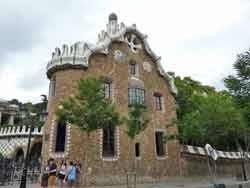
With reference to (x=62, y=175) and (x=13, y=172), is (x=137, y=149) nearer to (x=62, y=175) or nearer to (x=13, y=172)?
(x=62, y=175)

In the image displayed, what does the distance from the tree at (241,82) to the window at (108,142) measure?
8555mm

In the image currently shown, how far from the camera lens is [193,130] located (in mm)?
16234

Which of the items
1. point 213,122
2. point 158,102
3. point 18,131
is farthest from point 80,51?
point 18,131

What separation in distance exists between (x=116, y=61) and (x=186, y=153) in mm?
10416

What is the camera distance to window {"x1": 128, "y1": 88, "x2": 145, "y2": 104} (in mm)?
18484

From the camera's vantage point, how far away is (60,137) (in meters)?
15.0

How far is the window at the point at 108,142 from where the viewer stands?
15.7 metres

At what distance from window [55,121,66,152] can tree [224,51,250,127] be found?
1068 centimetres

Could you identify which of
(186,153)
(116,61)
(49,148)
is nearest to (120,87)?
(116,61)

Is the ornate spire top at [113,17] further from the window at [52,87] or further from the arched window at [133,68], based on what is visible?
the window at [52,87]

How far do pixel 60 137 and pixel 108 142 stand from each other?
3409 millimetres

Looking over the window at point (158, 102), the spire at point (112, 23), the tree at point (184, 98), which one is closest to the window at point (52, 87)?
the spire at point (112, 23)

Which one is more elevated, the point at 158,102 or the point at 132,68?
the point at 132,68

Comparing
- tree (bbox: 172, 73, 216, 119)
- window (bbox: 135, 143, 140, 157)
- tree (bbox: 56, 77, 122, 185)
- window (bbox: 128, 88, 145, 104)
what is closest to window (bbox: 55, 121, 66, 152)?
tree (bbox: 56, 77, 122, 185)
